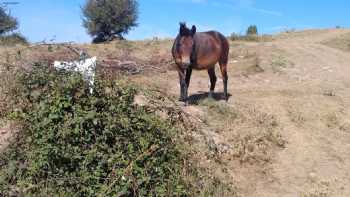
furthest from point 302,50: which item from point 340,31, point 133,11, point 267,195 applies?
point 133,11

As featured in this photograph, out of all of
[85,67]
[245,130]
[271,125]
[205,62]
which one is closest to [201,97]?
[205,62]

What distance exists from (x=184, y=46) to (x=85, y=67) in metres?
2.98

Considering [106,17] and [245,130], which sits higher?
[106,17]

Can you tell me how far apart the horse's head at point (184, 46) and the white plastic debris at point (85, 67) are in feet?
9.40

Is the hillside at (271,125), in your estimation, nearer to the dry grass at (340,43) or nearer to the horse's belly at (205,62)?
the horse's belly at (205,62)

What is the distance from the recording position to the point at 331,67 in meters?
15.6

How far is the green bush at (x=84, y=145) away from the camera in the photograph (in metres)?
5.17

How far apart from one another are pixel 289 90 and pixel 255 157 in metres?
4.93

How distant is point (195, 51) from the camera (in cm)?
862

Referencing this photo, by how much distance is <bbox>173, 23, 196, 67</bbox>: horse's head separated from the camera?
8359 millimetres

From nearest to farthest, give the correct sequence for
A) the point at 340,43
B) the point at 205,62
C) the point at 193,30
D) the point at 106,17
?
the point at 193,30
the point at 205,62
the point at 340,43
the point at 106,17

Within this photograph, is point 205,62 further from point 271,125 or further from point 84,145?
point 84,145

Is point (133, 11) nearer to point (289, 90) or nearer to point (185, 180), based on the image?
point (289, 90)

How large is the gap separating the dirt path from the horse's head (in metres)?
0.86
